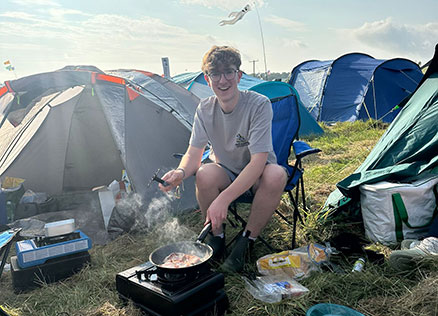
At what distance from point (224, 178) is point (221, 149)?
8.1 inches

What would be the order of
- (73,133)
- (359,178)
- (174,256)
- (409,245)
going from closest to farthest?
(174,256) < (409,245) < (359,178) < (73,133)

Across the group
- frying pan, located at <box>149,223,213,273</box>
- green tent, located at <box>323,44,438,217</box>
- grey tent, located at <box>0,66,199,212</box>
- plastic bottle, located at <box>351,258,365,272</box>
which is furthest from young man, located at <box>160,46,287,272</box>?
grey tent, located at <box>0,66,199,212</box>

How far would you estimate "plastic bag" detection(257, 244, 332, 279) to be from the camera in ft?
6.95

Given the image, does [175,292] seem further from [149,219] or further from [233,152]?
[149,219]

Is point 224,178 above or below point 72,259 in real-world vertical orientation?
above

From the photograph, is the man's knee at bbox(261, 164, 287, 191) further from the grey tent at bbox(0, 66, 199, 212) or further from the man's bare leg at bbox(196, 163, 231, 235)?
the grey tent at bbox(0, 66, 199, 212)

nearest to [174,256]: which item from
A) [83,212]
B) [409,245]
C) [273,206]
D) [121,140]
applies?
[273,206]

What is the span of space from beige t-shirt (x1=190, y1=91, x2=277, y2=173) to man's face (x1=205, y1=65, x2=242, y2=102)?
121 mm

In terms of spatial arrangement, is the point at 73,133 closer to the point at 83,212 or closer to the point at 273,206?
the point at 83,212

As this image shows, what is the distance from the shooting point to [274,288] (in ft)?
6.34

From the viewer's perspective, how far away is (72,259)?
2.48 m

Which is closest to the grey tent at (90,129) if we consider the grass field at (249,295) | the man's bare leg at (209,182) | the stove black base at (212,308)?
the grass field at (249,295)

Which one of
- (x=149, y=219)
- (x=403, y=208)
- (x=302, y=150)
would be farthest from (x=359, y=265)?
(x=149, y=219)

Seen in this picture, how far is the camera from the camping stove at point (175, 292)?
1.67 meters
